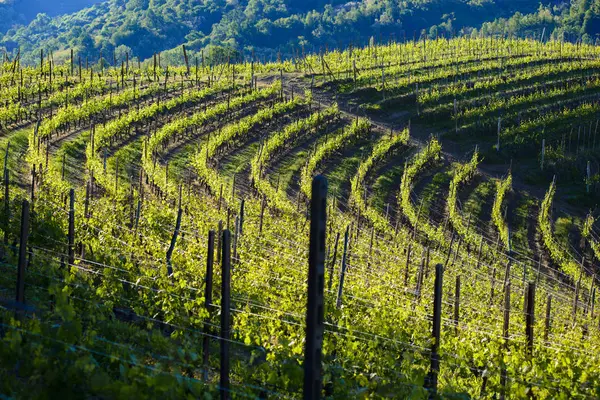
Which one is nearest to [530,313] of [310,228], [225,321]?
[225,321]

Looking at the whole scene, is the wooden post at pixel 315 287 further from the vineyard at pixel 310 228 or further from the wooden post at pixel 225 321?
the wooden post at pixel 225 321

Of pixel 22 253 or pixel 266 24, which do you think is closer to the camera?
pixel 22 253

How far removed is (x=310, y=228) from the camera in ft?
20.0

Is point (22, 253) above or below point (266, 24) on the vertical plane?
below

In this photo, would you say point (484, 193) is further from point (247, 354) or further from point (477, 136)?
point (247, 354)

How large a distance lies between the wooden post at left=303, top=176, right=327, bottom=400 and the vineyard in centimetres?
2

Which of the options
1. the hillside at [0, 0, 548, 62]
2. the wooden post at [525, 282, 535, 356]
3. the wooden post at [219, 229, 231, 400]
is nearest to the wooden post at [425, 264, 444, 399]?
the wooden post at [525, 282, 535, 356]

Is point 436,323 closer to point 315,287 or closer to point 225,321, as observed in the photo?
point 225,321

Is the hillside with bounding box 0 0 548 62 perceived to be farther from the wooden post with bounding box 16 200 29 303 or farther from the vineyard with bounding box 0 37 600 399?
the wooden post with bounding box 16 200 29 303

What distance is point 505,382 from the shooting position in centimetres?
1034

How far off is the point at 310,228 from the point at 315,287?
47 centimetres

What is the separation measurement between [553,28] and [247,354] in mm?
132218

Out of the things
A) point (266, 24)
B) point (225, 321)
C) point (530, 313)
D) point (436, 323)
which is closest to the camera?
point (225, 321)

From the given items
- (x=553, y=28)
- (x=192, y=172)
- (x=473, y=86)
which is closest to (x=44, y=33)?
(x=553, y=28)
